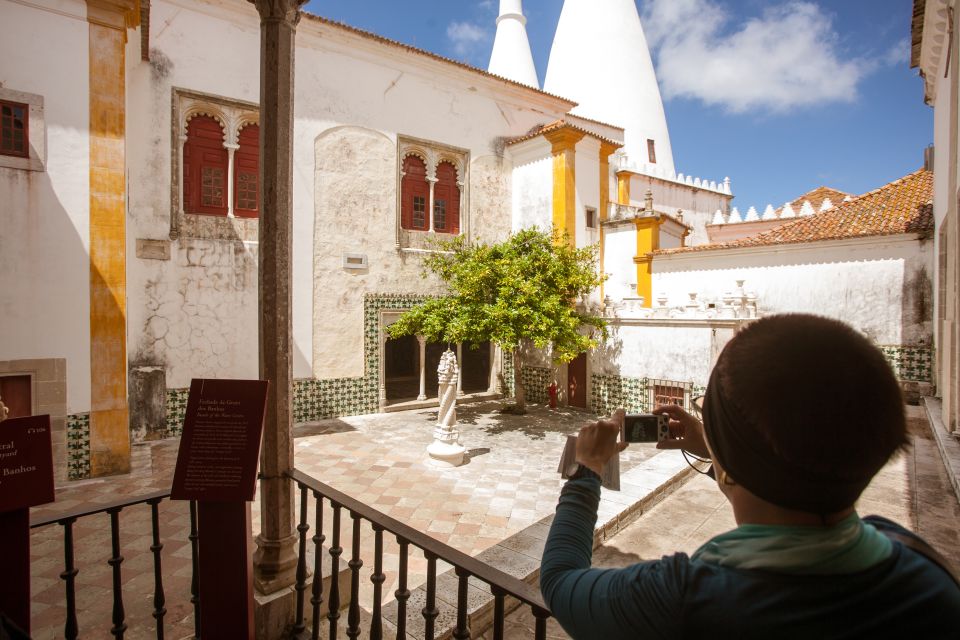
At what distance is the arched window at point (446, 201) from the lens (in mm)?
12125

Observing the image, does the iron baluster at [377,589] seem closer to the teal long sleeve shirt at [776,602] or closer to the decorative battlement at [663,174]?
the teal long sleeve shirt at [776,602]

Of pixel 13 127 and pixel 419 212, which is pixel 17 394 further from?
pixel 419 212

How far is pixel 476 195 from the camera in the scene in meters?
12.7

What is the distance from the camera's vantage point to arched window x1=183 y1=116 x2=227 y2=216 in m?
9.03

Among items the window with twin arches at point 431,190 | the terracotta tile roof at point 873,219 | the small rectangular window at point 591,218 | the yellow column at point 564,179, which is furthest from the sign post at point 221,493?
the small rectangular window at point 591,218

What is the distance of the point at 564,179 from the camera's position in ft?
40.8

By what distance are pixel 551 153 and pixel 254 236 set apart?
735cm

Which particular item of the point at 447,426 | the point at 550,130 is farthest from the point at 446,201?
the point at 447,426

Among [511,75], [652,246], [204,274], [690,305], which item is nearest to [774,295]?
[690,305]

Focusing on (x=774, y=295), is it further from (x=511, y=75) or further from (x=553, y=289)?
(x=511, y=75)

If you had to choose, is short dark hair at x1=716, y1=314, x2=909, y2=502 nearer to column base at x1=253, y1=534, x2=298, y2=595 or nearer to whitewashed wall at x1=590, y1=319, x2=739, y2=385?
column base at x1=253, y1=534, x2=298, y2=595

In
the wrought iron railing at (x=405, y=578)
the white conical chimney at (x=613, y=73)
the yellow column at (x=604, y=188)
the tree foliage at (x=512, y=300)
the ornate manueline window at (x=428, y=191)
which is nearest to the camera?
the wrought iron railing at (x=405, y=578)

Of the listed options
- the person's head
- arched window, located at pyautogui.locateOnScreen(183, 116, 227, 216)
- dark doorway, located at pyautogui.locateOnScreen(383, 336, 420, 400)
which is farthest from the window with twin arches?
the person's head

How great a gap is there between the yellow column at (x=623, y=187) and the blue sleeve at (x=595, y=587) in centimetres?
1713
